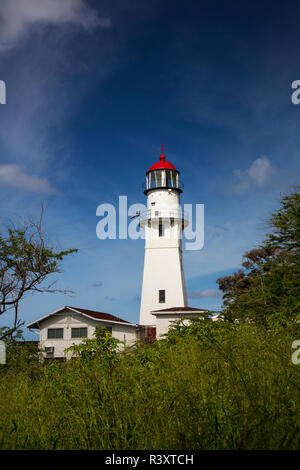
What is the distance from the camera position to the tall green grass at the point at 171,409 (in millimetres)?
3754

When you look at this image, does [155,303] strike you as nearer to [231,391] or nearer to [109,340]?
[109,340]

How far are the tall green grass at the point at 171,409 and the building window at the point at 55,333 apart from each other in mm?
22463

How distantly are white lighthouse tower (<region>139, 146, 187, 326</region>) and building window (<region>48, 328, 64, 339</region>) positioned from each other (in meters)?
5.67

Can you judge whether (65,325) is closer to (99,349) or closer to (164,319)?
(164,319)

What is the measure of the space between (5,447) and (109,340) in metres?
4.29

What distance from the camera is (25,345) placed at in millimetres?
12359

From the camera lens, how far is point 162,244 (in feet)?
100

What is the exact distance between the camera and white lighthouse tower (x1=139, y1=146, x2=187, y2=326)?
29406 millimetres

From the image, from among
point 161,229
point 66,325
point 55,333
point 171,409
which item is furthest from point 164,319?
point 171,409

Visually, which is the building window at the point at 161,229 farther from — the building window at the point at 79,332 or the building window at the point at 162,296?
the building window at the point at 79,332

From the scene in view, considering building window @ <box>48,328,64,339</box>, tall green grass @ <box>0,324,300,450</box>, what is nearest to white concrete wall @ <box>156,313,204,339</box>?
building window @ <box>48,328,64,339</box>

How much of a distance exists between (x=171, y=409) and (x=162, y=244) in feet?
85.9

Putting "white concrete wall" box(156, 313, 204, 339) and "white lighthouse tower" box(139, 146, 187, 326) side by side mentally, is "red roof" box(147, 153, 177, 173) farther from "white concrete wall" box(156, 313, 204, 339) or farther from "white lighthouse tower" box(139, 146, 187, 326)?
"white concrete wall" box(156, 313, 204, 339)
